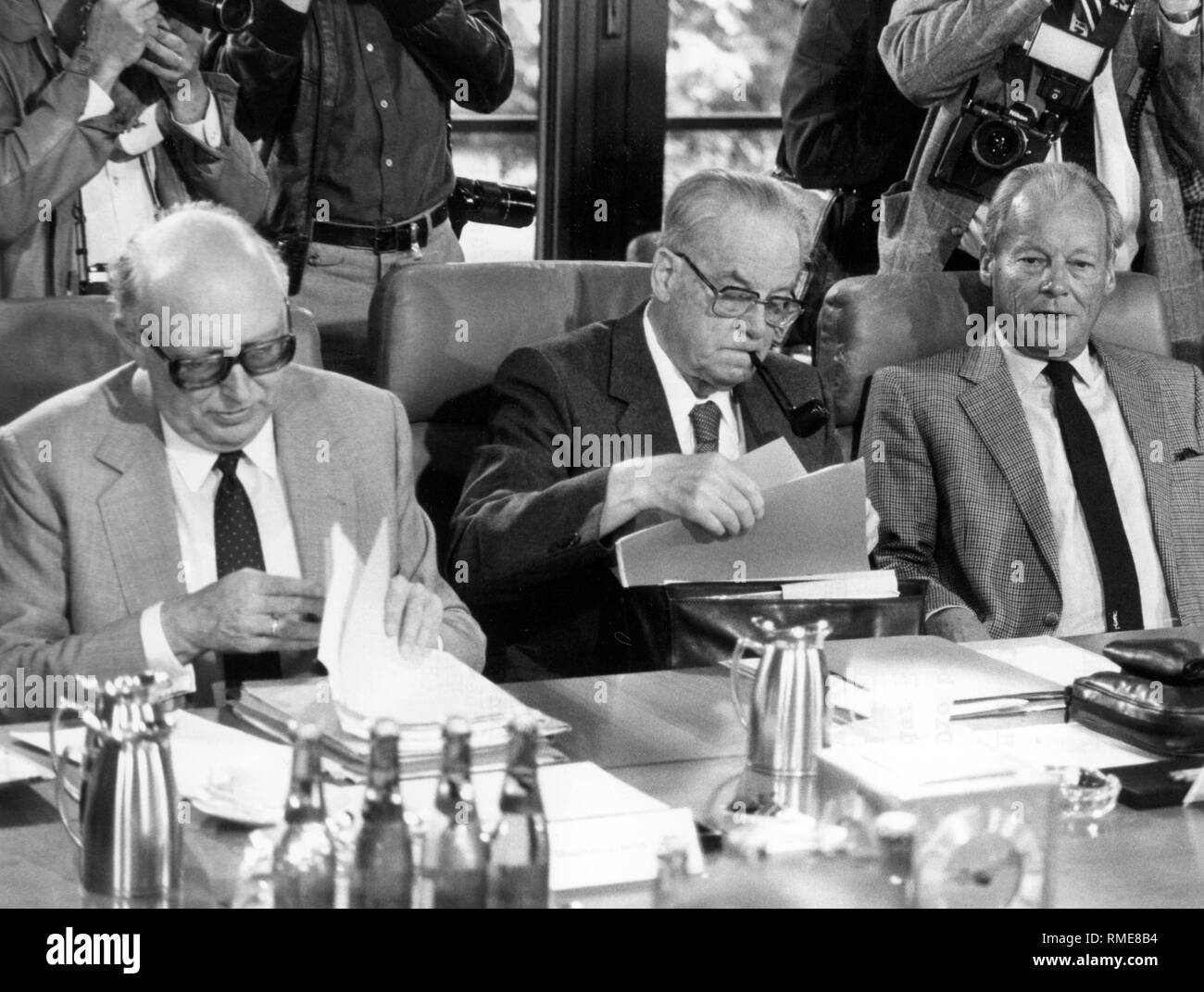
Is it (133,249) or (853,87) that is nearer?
(133,249)

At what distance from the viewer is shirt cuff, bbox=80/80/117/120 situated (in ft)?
9.04

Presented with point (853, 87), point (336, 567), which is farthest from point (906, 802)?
point (853, 87)

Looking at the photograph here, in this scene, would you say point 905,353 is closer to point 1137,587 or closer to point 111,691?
point 1137,587

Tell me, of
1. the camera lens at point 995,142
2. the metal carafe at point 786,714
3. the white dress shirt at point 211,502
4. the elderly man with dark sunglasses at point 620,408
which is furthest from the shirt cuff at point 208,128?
the metal carafe at point 786,714

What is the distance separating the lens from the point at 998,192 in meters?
3.03

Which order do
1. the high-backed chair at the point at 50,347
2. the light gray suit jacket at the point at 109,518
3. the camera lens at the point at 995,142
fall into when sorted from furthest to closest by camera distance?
the camera lens at the point at 995,142
the high-backed chair at the point at 50,347
the light gray suit jacket at the point at 109,518

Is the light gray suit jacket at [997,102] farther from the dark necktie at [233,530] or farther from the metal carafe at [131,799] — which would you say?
the metal carafe at [131,799]

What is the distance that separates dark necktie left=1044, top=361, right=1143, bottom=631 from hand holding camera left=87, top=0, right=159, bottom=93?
1545 mm

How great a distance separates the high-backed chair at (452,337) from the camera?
101 inches

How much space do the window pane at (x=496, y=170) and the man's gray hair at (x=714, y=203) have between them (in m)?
1.29

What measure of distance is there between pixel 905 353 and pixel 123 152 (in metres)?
1.33

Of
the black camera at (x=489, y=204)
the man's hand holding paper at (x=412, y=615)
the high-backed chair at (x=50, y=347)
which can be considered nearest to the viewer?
the man's hand holding paper at (x=412, y=615)

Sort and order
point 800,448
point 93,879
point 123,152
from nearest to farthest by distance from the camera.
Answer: point 93,879
point 800,448
point 123,152

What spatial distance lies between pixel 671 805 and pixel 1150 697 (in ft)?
1.76
